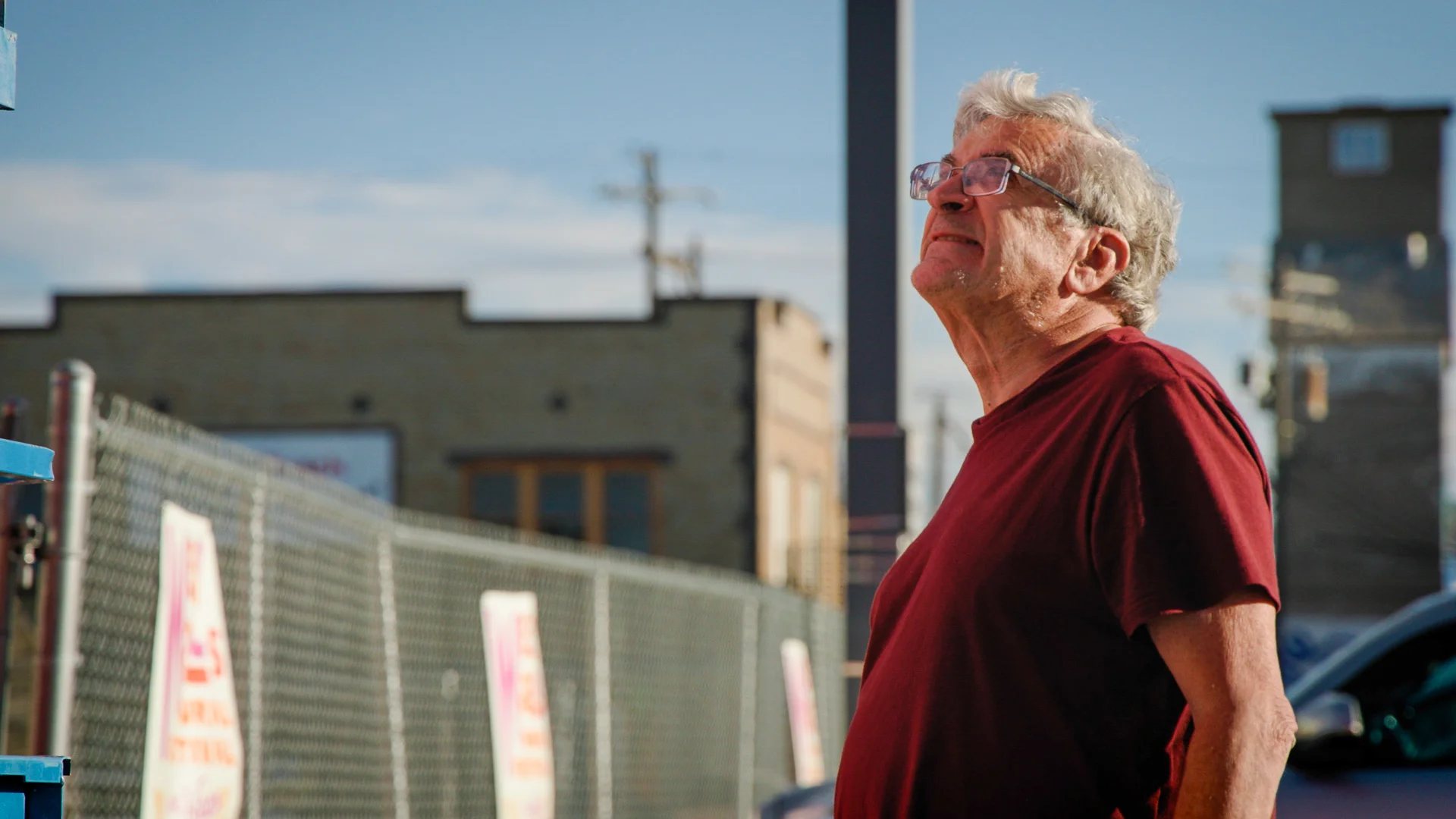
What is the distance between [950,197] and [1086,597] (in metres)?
0.69

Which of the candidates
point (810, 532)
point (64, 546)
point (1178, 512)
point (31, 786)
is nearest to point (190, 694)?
point (64, 546)

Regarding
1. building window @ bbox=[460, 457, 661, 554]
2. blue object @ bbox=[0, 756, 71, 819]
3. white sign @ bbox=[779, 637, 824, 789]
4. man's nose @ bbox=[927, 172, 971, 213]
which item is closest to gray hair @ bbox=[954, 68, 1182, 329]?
man's nose @ bbox=[927, 172, 971, 213]

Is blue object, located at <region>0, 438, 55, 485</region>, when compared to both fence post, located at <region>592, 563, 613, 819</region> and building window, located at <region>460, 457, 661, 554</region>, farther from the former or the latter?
building window, located at <region>460, 457, 661, 554</region>

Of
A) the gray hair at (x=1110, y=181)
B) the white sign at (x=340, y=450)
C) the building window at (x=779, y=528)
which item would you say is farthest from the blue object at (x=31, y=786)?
the white sign at (x=340, y=450)

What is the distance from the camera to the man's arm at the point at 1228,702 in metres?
2.19

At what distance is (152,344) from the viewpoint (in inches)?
1109

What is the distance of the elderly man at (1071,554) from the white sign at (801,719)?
31.4 feet

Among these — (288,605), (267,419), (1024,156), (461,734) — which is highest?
(267,419)

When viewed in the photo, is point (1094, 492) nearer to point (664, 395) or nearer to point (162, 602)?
point (162, 602)

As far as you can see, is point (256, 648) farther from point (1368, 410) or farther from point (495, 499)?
point (1368, 410)

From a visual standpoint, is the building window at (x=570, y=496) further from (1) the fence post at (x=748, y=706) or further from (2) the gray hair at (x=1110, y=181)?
(2) the gray hair at (x=1110, y=181)

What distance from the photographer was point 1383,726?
5.80 m

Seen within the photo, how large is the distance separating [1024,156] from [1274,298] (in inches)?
1766

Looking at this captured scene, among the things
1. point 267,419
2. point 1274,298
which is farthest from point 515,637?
point 1274,298
